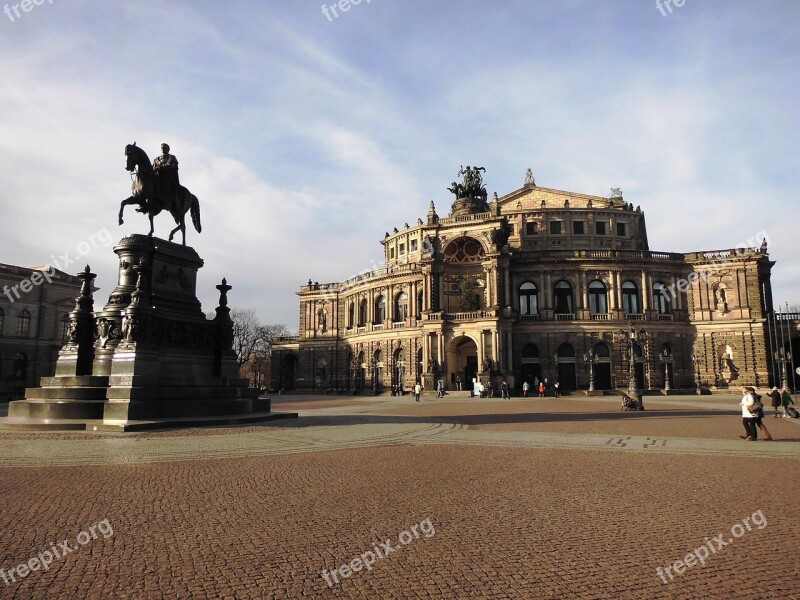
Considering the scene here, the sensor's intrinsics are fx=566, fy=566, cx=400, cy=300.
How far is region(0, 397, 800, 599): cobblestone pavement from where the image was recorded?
4.93 m

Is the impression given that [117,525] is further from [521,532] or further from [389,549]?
[521,532]

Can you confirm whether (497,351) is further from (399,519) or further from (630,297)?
(399,519)

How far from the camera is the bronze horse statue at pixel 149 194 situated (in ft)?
66.8

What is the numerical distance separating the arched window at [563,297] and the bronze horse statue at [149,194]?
45475 millimetres

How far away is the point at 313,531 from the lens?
6430 millimetres

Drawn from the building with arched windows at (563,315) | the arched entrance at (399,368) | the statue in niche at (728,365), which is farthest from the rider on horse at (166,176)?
the statue in niche at (728,365)

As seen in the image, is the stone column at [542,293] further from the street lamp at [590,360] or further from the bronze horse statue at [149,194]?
the bronze horse statue at [149,194]

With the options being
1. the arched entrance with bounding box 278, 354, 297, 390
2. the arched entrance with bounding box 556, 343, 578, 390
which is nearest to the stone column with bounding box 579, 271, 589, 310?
the arched entrance with bounding box 556, 343, 578, 390

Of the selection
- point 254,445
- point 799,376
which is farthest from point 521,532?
point 799,376

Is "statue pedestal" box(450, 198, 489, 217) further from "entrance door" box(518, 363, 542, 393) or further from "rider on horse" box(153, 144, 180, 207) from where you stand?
"rider on horse" box(153, 144, 180, 207)

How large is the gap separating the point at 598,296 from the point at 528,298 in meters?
7.28

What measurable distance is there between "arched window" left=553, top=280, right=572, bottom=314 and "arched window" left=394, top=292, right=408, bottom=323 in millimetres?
16548

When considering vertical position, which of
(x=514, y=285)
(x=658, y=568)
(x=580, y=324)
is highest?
(x=514, y=285)

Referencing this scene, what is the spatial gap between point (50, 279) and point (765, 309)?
3142 inches
